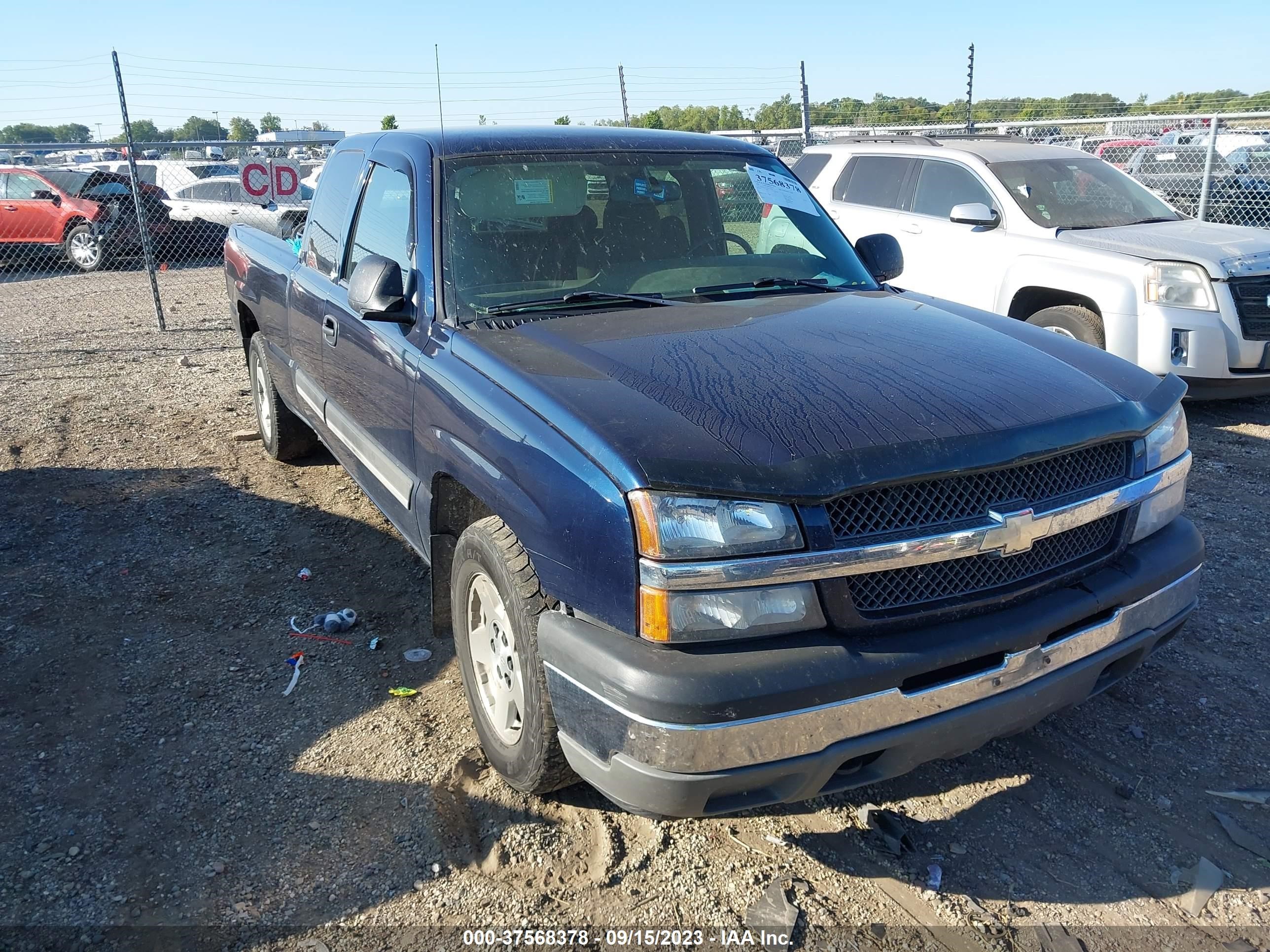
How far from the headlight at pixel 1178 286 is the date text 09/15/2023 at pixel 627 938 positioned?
5.58m

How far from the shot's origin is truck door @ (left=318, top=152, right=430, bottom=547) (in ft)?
11.1

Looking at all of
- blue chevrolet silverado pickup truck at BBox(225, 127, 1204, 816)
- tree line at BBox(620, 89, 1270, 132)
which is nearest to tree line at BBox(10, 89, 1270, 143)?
tree line at BBox(620, 89, 1270, 132)

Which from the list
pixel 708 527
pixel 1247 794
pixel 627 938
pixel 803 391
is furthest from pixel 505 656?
pixel 1247 794

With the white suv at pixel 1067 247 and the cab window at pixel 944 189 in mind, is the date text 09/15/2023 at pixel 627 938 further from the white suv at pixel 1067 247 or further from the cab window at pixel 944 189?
the cab window at pixel 944 189

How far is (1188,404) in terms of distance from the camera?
7.30m

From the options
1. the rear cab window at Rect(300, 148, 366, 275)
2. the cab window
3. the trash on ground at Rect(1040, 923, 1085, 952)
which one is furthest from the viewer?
the cab window

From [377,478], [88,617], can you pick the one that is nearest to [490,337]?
[377,478]

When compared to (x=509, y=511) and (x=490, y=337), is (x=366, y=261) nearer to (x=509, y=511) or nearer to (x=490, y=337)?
(x=490, y=337)

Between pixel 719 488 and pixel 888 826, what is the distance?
1.28 metres

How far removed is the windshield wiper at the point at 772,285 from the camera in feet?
11.6

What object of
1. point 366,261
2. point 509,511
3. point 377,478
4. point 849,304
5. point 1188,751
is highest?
point 366,261

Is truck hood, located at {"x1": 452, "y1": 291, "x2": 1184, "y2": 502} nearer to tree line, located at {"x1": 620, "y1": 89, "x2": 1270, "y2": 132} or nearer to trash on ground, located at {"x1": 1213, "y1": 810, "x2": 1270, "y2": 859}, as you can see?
trash on ground, located at {"x1": 1213, "y1": 810, "x2": 1270, "y2": 859}

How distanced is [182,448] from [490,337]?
4.27 metres

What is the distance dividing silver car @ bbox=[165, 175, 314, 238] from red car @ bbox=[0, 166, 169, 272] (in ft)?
4.27
